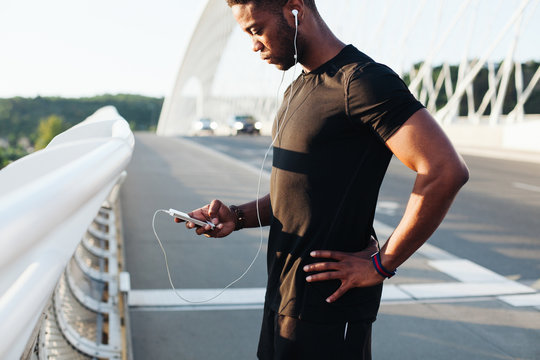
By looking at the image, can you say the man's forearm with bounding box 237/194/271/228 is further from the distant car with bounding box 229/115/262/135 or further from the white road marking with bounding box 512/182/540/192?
the distant car with bounding box 229/115/262/135

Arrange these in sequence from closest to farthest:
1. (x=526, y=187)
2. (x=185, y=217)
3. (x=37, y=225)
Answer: (x=37, y=225) < (x=185, y=217) < (x=526, y=187)

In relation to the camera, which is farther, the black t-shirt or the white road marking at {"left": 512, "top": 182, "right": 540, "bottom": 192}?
the white road marking at {"left": 512, "top": 182, "right": 540, "bottom": 192}

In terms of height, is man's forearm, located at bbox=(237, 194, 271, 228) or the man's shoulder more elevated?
the man's shoulder

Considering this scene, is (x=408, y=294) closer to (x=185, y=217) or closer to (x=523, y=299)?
(x=523, y=299)

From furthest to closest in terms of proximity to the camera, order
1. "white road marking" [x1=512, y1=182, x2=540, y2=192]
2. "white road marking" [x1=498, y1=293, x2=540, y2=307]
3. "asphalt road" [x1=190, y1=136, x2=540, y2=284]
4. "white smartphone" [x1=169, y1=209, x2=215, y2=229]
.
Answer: "white road marking" [x1=512, y1=182, x2=540, y2=192] → "asphalt road" [x1=190, y1=136, x2=540, y2=284] → "white road marking" [x1=498, y1=293, x2=540, y2=307] → "white smartphone" [x1=169, y1=209, x2=215, y2=229]

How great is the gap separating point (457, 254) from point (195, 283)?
9.73 ft

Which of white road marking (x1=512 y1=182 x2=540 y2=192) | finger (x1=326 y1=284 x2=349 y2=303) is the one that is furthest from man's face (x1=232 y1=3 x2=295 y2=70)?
white road marking (x1=512 y1=182 x2=540 y2=192)

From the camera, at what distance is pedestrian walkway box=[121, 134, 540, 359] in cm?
342

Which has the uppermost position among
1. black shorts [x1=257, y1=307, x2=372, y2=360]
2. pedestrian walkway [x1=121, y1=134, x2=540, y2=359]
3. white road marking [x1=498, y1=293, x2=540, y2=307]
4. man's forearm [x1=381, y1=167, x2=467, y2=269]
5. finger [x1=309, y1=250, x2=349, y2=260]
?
man's forearm [x1=381, y1=167, x2=467, y2=269]

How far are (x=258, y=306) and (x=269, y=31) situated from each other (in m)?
2.71

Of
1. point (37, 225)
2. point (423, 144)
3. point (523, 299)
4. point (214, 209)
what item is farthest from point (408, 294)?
point (37, 225)

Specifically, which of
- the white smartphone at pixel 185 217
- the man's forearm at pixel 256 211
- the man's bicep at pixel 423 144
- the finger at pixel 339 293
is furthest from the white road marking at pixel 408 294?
the man's bicep at pixel 423 144

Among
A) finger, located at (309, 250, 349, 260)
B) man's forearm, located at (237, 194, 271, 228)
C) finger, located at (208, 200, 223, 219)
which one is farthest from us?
man's forearm, located at (237, 194, 271, 228)

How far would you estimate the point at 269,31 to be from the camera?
1.71 m
